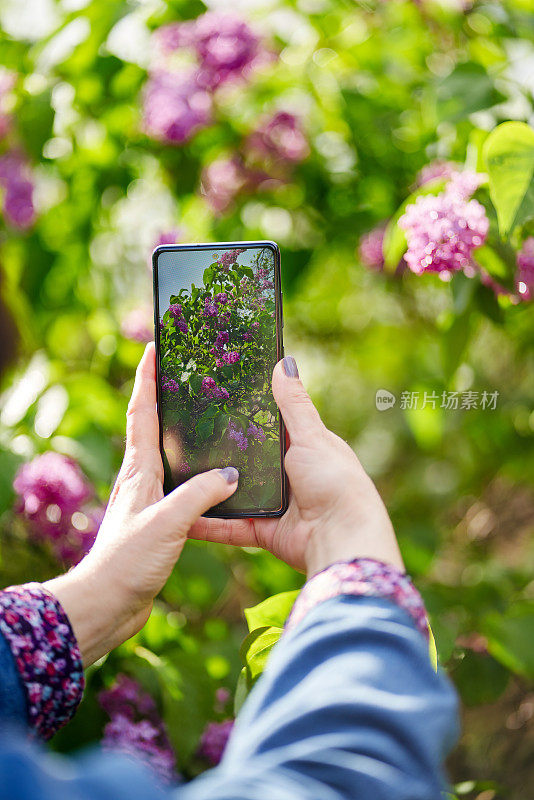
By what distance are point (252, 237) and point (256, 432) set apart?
0.69 meters

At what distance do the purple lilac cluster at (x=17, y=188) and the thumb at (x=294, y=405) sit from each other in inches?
34.2

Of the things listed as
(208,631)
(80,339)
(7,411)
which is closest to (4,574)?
(7,411)

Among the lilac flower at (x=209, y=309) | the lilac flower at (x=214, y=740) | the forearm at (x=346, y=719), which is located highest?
the lilac flower at (x=209, y=309)

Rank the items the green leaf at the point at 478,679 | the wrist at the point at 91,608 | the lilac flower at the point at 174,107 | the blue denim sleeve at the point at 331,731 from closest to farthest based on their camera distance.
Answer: the blue denim sleeve at the point at 331,731, the wrist at the point at 91,608, the green leaf at the point at 478,679, the lilac flower at the point at 174,107

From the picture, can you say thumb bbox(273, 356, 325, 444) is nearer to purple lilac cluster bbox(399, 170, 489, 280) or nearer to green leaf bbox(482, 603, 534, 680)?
purple lilac cluster bbox(399, 170, 489, 280)

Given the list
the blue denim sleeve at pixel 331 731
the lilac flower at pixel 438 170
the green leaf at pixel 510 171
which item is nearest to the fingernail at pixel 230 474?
the blue denim sleeve at pixel 331 731

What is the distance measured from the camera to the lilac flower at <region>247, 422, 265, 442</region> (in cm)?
71

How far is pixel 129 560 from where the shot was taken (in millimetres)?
597

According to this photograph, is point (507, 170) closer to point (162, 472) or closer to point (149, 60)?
point (162, 472)

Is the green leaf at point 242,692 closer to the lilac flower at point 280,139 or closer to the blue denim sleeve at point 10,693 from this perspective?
the blue denim sleeve at point 10,693

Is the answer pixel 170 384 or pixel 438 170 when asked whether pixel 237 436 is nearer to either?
pixel 170 384

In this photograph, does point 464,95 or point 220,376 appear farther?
point 464,95

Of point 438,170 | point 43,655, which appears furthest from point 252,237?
point 43,655

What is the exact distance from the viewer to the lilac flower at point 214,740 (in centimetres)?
86
